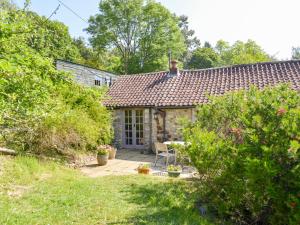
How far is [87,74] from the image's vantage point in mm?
17234

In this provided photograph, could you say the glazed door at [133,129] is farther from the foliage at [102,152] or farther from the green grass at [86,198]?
the green grass at [86,198]

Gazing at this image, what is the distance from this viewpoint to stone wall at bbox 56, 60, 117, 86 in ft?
51.0

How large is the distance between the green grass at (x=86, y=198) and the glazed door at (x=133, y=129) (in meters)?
6.22

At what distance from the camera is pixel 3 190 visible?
6.12 meters

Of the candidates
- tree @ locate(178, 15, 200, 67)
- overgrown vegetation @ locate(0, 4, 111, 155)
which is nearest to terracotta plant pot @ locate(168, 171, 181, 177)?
overgrown vegetation @ locate(0, 4, 111, 155)

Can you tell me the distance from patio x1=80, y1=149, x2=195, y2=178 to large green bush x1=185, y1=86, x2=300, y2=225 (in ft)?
10.4

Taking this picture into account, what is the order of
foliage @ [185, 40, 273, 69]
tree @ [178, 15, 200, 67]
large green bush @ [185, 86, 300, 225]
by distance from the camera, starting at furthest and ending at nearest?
tree @ [178, 15, 200, 67] → foliage @ [185, 40, 273, 69] → large green bush @ [185, 86, 300, 225]

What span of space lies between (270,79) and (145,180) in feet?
28.7

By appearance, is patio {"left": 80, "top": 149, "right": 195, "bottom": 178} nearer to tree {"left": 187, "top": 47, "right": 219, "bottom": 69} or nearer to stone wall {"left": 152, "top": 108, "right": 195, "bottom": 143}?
stone wall {"left": 152, "top": 108, "right": 195, "bottom": 143}

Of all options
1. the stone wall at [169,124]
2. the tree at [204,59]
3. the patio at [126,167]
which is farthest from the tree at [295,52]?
the patio at [126,167]

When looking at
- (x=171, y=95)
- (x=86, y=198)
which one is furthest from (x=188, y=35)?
(x=86, y=198)

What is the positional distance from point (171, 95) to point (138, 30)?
845 inches

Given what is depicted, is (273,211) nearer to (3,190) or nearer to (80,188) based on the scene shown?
(80,188)

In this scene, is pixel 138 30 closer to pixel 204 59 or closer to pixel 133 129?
pixel 204 59
